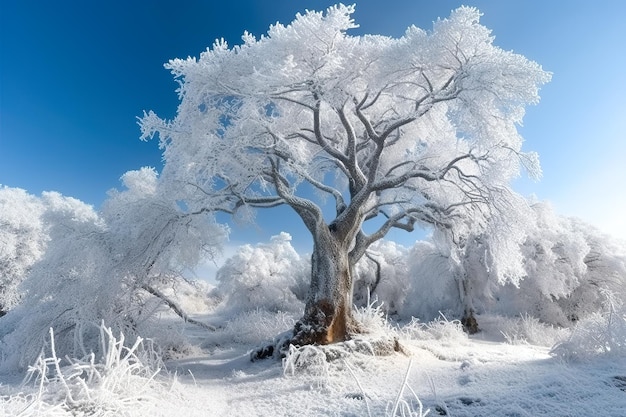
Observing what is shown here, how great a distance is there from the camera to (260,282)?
27.0m

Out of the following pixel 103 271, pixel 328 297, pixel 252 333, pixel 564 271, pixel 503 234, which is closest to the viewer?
pixel 103 271

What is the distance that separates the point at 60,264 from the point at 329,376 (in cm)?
689

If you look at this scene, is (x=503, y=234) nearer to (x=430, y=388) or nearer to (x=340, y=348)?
(x=430, y=388)

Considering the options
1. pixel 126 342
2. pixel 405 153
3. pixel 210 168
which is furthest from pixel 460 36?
pixel 126 342

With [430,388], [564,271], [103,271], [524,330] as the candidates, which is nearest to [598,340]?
[430,388]

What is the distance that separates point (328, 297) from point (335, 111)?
4.60m

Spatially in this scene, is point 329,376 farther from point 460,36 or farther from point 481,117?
point 460,36

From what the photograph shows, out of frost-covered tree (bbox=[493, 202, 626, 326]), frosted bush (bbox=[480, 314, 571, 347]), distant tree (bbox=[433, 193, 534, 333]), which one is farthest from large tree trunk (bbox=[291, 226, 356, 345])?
frost-covered tree (bbox=[493, 202, 626, 326])

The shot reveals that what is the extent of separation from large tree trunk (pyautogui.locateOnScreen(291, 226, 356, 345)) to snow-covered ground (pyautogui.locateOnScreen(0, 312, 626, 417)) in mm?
939

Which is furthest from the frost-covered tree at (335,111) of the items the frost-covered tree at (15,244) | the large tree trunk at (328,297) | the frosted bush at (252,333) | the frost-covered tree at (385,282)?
the frost-covered tree at (15,244)

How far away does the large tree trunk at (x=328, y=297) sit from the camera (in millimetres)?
8594

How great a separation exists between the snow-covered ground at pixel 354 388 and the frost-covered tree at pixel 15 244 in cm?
1708

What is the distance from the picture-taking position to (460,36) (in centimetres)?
788

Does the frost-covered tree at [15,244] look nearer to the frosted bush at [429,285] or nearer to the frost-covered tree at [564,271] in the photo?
the frosted bush at [429,285]
